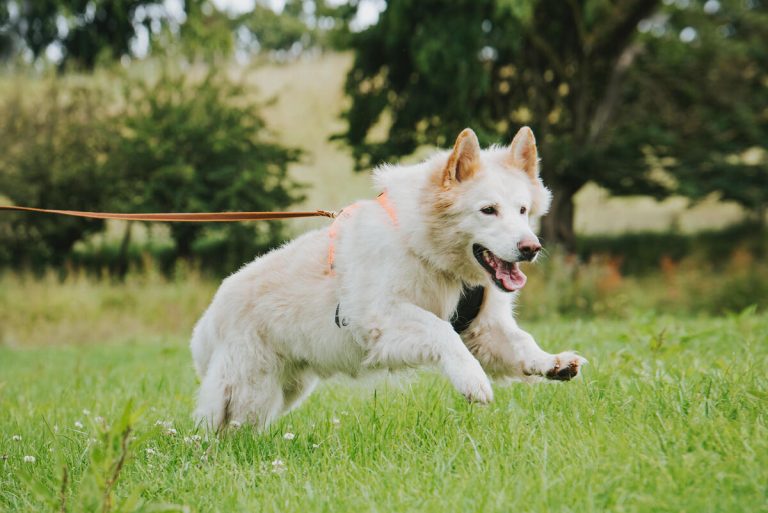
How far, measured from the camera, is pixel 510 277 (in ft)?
11.7

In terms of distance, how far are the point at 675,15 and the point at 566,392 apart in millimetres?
15389

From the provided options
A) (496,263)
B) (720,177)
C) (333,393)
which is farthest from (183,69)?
(496,263)

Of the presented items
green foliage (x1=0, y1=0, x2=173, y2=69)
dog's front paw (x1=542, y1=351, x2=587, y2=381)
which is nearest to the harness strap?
dog's front paw (x1=542, y1=351, x2=587, y2=381)

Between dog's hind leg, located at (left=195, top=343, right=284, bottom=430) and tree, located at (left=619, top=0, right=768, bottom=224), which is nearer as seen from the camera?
dog's hind leg, located at (left=195, top=343, right=284, bottom=430)

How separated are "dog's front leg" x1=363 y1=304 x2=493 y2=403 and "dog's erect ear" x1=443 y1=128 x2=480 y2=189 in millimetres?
677

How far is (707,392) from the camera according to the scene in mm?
3336

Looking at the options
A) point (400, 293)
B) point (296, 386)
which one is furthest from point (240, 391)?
point (400, 293)

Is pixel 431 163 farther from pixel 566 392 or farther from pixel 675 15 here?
pixel 675 15

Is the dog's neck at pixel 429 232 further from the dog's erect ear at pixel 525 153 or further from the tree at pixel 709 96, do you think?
the tree at pixel 709 96

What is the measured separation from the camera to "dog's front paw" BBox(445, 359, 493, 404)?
3117 mm

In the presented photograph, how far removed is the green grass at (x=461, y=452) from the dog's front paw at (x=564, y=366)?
201mm

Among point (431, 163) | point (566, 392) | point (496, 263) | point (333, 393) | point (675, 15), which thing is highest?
point (675, 15)

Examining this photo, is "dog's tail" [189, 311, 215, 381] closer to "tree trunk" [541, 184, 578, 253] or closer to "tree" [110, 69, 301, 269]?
"tree" [110, 69, 301, 269]

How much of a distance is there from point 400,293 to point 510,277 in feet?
1.80
